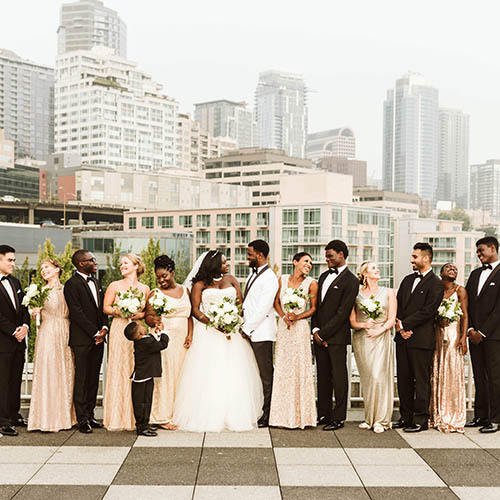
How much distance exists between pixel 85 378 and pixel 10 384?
83 centimetres

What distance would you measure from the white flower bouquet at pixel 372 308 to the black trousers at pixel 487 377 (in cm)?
117

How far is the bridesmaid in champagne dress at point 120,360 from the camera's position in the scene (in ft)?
24.0

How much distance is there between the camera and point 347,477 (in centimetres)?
583

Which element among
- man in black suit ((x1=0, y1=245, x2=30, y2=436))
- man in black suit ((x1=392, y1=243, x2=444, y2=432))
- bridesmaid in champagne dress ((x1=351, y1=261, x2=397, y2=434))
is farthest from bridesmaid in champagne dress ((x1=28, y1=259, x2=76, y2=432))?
man in black suit ((x1=392, y1=243, x2=444, y2=432))

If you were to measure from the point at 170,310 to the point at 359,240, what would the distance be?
87622 millimetres

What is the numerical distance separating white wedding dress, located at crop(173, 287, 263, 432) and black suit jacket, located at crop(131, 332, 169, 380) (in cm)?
50

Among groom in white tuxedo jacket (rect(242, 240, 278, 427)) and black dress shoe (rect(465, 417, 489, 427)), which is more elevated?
groom in white tuxedo jacket (rect(242, 240, 278, 427))

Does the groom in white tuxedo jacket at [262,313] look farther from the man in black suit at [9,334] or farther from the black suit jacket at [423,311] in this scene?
the man in black suit at [9,334]

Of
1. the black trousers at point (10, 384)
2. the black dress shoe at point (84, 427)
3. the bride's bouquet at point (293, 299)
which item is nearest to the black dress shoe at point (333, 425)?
the bride's bouquet at point (293, 299)

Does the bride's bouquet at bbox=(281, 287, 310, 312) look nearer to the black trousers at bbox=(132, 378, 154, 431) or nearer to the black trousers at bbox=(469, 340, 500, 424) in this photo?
the black trousers at bbox=(132, 378, 154, 431)

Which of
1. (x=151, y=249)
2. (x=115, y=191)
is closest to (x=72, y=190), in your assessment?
(x=115, y=191)

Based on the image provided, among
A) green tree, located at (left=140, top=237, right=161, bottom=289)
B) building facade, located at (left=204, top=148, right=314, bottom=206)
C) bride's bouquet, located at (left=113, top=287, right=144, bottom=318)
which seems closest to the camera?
bride's bouquet, located at (left=113, top=287, right=144, bottom=318)

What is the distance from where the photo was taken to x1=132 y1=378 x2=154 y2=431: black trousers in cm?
718

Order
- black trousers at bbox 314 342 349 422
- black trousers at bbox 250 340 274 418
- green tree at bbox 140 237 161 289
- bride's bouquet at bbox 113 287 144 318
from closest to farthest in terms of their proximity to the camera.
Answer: bride's bouquet at bbox 113 287 144 318, black trousers at bbox 314 342 349 422, black trousers at bbox 250 340 274 418, green tree at bbox 140 237 161 289
